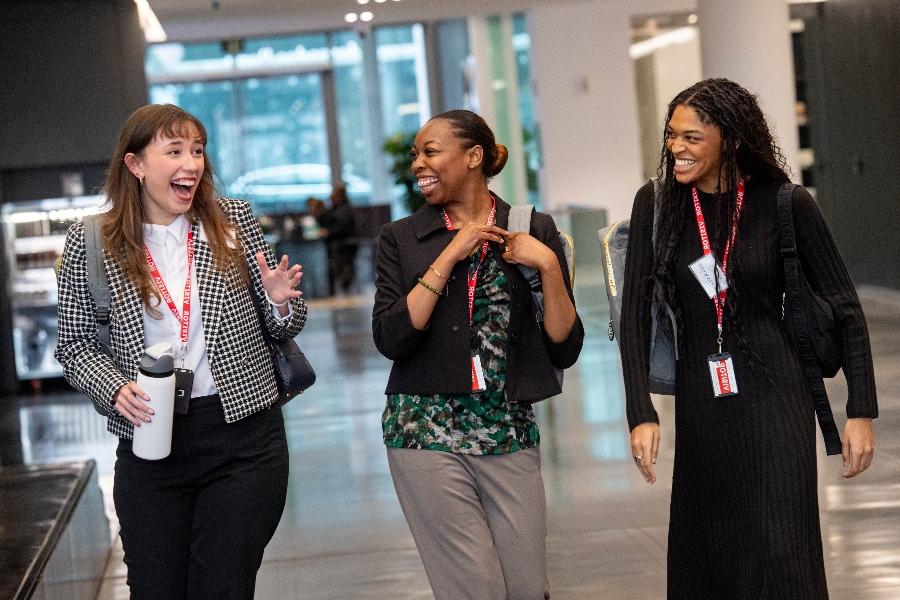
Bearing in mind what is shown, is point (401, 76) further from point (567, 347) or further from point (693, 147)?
point (693, 147)

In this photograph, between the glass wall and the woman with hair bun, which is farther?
the glass wall

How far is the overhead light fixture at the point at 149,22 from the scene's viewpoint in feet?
42.2

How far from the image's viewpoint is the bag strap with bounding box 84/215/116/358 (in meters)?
2.95

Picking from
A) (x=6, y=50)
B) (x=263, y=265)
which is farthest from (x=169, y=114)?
(x=6, y=50)

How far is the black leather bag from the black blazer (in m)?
0.21

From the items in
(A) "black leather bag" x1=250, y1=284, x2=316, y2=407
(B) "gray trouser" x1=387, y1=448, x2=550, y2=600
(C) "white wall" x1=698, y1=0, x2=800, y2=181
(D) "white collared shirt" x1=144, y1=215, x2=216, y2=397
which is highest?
(C) "white wall" x1=698, y1=0, x2=800, y2=181

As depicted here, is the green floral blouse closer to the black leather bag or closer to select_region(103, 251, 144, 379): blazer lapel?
the black leather bag

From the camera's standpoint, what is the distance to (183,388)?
288 cm

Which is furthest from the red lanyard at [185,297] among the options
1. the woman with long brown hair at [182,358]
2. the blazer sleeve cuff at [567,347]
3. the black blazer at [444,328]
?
the blazer sleeve cuff at [567,347]

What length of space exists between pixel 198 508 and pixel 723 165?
1483mm

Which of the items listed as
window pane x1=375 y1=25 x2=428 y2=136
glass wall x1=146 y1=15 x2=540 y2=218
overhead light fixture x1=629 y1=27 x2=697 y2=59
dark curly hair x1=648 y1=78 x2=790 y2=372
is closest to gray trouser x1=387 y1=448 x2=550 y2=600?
dark curly hair x1=648 y1=78 x2=790 y2=372

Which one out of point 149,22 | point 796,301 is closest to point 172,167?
point 796,301

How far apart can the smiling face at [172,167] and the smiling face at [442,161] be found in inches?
22.4

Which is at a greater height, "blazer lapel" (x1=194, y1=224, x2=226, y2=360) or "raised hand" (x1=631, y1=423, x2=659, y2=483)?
"blazer lapel" (x1=194, y1=224, x2=226, y2=360)
